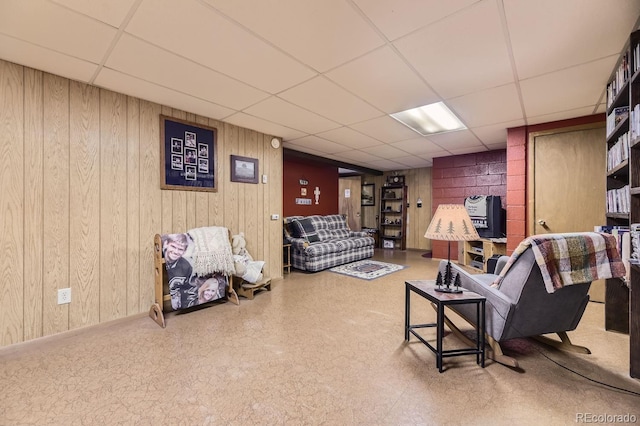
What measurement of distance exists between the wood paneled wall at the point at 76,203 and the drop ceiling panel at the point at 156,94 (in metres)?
0.13

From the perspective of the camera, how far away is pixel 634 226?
5.76ft

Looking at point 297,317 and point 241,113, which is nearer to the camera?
point 297,317

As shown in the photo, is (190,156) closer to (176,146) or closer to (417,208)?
(176,146)

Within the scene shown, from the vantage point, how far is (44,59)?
2.17m

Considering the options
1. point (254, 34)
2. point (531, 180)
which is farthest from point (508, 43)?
point (531, 180)

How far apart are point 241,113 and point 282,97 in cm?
74

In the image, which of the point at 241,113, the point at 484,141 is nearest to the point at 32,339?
the point at 241,113

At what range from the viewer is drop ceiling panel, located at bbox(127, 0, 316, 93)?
168 cm

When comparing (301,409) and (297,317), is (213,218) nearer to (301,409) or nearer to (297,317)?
(297,317)

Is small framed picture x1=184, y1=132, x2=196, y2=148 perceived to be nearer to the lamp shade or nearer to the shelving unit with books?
the lamp shade

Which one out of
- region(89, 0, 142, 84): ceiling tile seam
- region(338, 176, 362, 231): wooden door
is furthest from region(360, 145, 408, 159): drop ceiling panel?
region(89, 0, 142, 84): ceiling tile seam

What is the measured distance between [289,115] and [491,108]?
7.78 ft

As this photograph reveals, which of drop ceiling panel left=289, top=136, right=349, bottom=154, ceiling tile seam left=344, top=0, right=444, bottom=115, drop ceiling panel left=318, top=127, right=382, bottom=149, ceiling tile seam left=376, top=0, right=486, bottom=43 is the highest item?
drop ceiling panel left=289, top=136, right=349, bottom=154

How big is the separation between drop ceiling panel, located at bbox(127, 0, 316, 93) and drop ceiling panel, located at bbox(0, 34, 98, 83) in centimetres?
78
